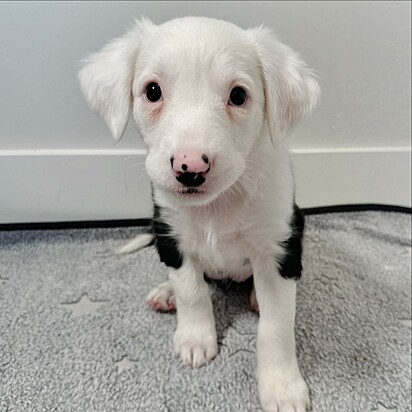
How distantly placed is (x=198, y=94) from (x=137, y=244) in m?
0.83

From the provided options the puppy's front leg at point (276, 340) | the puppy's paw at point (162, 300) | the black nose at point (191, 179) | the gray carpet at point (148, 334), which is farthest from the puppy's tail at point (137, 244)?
the black nose at point (191, 179)

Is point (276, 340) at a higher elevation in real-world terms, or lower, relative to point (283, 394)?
higher

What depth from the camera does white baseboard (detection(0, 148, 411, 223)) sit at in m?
1.18

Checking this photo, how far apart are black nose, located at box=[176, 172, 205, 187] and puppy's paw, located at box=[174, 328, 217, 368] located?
53cm

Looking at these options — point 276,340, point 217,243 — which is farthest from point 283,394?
point 217,243

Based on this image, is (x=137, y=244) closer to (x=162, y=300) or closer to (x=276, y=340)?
(x=162, y=300)

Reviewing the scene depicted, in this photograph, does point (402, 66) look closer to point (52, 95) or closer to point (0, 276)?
point (52, 95)

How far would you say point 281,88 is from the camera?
1001 millimetres

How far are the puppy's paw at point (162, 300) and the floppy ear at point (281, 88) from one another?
1.98 ft

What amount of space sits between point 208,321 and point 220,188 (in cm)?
50

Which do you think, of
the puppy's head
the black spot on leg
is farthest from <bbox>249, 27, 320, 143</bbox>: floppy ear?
the black spot on leg

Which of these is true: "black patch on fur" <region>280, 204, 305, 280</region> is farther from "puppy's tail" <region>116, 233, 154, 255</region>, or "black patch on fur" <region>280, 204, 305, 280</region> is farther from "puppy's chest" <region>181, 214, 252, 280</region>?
"puppy's tail" <region>116, 233, 154, 255</region>

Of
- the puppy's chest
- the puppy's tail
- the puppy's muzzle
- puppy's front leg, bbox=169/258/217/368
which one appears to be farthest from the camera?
the puppy's tail

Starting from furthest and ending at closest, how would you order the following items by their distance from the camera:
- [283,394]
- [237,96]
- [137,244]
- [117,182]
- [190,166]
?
[137,244]
[117,182]
[283,394]
[237,96]
[190,166]
